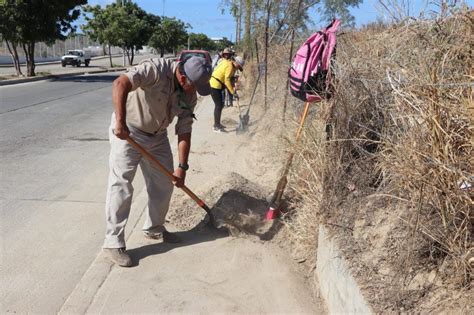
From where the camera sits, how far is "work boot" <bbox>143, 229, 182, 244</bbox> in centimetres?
448

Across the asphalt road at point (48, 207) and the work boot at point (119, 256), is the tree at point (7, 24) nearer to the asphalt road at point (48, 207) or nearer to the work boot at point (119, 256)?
the asphalt road at point (48, 207)

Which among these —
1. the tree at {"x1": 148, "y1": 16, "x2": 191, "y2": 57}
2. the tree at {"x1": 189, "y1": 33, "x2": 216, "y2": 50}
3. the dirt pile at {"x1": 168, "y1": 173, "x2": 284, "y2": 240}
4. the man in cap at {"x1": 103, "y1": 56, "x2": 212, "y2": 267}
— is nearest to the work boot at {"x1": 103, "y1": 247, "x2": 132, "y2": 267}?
the man in cap at {"x1": 103, "y1": 56, "x2": 212, "y2": 267}

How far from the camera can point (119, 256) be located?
398 cm

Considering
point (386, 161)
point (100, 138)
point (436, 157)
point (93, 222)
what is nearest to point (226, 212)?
point (93, 222)

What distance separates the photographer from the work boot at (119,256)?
396cm

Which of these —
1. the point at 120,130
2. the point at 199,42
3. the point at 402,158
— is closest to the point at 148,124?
the point at 120,130

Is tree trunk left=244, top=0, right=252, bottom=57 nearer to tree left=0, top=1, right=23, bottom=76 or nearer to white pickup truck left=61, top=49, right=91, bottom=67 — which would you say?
tree left=0, top=1, right=23, bottom=76

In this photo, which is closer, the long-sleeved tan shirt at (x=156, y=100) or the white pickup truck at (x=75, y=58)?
the long-sleeved tan shirt at (x=156, y=100)

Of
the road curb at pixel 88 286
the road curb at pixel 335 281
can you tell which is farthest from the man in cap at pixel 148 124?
the road curb at pixel 335 281

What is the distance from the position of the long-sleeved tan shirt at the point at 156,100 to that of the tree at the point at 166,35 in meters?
73.2

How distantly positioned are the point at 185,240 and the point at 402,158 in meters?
2.39

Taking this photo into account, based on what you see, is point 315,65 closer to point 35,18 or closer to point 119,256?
point 119,256

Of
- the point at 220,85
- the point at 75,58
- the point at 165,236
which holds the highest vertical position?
the point at 220,85

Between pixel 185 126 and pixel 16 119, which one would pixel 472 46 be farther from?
pixel 16 119
